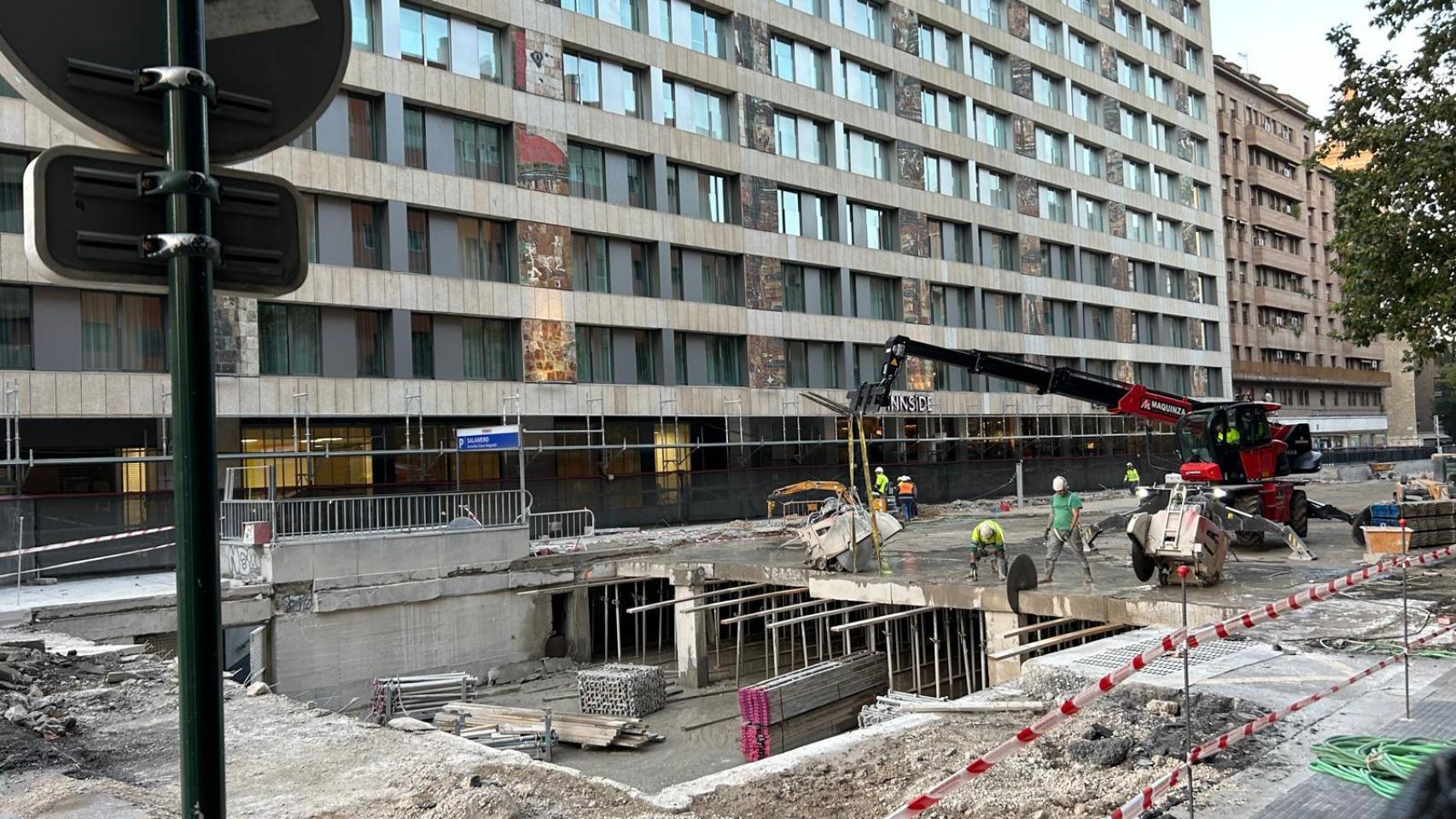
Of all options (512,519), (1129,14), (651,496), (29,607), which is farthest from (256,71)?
(1129,14)

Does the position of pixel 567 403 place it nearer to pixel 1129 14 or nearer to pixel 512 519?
pixel 512 519

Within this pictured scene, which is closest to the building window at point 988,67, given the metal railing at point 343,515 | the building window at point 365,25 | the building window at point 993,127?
the building window at point 993,127

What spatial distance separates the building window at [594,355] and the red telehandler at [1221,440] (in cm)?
1202

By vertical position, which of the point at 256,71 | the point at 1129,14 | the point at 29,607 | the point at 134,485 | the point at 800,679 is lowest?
the point at 800,679

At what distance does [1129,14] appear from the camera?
5750cm

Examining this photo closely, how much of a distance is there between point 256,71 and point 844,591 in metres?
16.5

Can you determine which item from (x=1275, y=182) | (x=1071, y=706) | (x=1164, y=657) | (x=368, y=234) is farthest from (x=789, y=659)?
(x=1275, y=182)

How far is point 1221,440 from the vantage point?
845 inches

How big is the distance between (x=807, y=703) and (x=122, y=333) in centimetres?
1793

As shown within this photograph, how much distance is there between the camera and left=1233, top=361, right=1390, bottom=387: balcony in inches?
2606

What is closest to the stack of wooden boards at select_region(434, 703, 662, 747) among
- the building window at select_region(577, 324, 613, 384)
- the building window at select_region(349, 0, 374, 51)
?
the building window at select_region(577, 324, 613, 384)

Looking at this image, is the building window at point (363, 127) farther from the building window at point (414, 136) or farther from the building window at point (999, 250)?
the building window at point (999, 250)

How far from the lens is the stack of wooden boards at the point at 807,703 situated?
14125 mm

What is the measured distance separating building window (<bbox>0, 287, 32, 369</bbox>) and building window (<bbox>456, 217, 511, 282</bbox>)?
1026 cm
